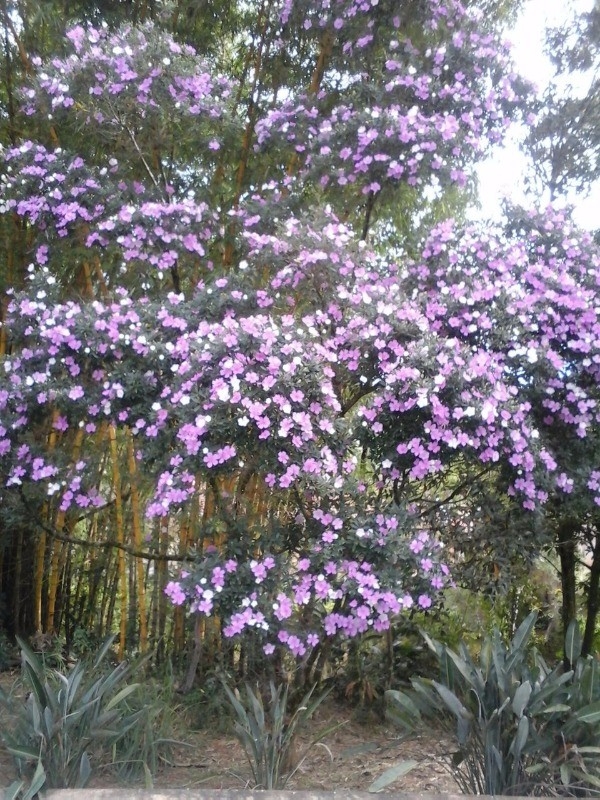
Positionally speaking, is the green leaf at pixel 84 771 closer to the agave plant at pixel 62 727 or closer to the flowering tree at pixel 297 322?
the agave plant at pixel 62 727

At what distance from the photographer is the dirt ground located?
251 centimetres

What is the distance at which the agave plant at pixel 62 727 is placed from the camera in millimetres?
2209

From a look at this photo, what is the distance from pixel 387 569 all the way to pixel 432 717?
0.59m

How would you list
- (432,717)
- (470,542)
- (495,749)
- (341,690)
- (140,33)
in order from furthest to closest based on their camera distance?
(341,690) < (140,33) < (470,542) < (432,717) < (495,749)

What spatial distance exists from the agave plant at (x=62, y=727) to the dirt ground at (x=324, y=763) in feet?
0.57

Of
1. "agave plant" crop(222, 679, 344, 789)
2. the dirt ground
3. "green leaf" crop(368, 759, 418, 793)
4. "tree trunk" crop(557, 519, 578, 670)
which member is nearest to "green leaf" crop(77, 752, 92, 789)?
the dirt ground

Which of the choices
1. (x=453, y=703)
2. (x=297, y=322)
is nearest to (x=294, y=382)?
(x=297, y=322)

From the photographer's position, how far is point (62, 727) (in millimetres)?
2248

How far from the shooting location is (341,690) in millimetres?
3396

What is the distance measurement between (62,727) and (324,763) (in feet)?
3.53

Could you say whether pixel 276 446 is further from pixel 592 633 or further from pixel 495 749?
pixel 592 633

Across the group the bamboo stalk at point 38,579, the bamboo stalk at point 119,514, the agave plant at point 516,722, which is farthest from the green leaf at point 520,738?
the bamboo stalk at point 38,579

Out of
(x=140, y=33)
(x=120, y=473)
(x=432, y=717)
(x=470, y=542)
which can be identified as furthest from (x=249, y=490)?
(x=140, y=33)

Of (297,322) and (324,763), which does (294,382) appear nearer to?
(297,322)
